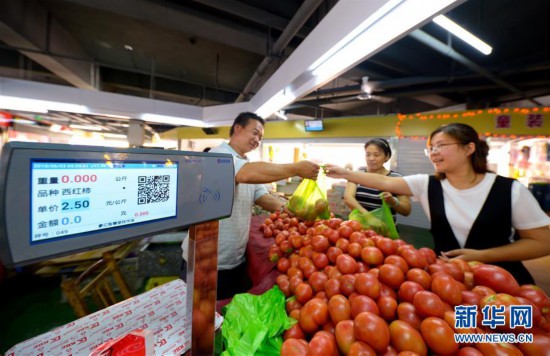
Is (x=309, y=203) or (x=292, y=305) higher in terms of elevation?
(x=309, y=203)

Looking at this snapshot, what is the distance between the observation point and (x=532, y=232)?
1.36m

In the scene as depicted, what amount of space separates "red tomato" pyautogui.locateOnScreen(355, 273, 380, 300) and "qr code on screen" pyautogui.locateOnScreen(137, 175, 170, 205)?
0.82m

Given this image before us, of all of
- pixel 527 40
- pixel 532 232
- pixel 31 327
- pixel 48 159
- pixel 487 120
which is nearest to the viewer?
pixel 48 159

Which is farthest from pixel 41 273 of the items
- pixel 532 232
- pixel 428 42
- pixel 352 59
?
pixel 428 42

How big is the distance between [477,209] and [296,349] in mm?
1423

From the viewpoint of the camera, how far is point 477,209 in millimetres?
1428

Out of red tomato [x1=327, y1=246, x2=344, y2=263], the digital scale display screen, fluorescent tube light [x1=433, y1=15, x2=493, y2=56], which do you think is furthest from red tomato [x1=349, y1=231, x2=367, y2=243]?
fluorescent tube light [x1=433, y1=15, x2=493, y2=56]

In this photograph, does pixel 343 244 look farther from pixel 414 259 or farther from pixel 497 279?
pixel 497 279

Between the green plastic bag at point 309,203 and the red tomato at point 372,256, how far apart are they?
0.77 meters

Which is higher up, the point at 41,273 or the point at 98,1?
the point at 98,1

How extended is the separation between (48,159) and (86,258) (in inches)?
134

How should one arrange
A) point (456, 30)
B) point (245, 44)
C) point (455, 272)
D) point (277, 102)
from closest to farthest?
point (455, 272)
point (456, 30)
point (277, 102)
point (245, 44)

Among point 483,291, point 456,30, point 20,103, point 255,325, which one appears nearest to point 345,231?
point 483,291

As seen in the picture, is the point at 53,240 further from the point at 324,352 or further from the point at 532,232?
the point at 532,232
